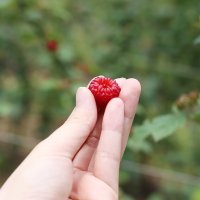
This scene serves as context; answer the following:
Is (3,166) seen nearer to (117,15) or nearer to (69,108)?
(69,108)

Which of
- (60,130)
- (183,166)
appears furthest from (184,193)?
(60,130)

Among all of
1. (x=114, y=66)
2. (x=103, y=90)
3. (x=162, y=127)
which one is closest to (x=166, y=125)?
(x=162, y=127)

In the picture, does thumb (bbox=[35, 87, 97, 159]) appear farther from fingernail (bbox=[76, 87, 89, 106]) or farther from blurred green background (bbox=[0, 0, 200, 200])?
blurred green background (bbox=[0, 0, 200, 200])

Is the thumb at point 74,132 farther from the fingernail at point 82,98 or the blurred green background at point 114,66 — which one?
the blurred green background at point 114,66

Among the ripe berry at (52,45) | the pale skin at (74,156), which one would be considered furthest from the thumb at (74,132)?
the ripe berry at (52,45)

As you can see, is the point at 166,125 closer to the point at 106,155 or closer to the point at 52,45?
the point at 106,155
